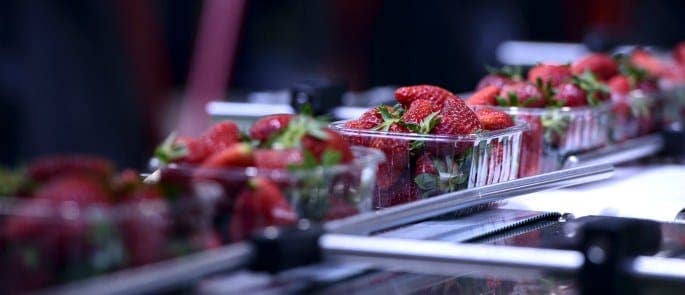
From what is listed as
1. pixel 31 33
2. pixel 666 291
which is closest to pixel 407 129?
pixel 666 291

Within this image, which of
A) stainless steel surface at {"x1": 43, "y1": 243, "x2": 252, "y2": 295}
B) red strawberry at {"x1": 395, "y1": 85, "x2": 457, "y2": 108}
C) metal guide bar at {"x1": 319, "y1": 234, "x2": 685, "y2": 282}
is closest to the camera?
stainless steel surface at {"x1": 43, "y1": 243, "x2": 252, "y2": 295}

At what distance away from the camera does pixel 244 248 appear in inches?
35.4

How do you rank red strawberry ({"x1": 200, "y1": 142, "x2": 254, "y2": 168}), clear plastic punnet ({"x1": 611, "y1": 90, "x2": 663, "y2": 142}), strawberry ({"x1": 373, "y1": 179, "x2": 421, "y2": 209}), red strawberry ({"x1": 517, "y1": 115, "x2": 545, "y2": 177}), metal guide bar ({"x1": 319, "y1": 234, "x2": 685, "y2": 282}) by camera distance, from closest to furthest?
metal guide bar ({"x1": 319, "y1": 234, "x2": 685, "y2": 282}), red strawberry ({"x1": 200, "y1": 142, "x2": 254, "y2": 168}), strawberry ({"x1": 373, "y1": 179, "x2": 421, "y2": 209}), red strawberry ({"x1": 517, "y1": 115, "x2": 545, "y2": 177}), clear plastic punnet ({"x1": 611, "y1": 90, "x2": 663, "y2": 142})

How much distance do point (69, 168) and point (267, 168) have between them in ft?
0.57

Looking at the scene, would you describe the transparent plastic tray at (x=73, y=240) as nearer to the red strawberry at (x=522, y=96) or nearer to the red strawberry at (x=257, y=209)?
the red strawberry at (x=257, y=209)

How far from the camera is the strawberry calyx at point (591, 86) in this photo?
194 centimetres

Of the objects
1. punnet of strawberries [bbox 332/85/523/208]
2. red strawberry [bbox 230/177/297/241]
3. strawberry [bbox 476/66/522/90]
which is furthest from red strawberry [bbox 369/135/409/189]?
strawberry [bbox 476/66/522/90]

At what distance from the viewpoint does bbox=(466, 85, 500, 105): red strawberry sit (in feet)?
5.78

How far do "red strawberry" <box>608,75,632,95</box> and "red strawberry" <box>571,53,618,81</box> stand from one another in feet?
0.09

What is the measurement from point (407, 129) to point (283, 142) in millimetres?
334

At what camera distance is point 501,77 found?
1.92m

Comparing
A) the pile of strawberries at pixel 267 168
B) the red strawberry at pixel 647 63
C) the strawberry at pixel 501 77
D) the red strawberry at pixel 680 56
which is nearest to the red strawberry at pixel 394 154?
the pile of strawberries at pixel 267 168

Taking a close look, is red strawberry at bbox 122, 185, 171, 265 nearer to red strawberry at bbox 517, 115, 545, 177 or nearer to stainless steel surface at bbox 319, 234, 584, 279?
stainless steel surface at bbox 319, 234, 584, 279

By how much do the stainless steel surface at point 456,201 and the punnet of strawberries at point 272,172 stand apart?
0.07 feet
